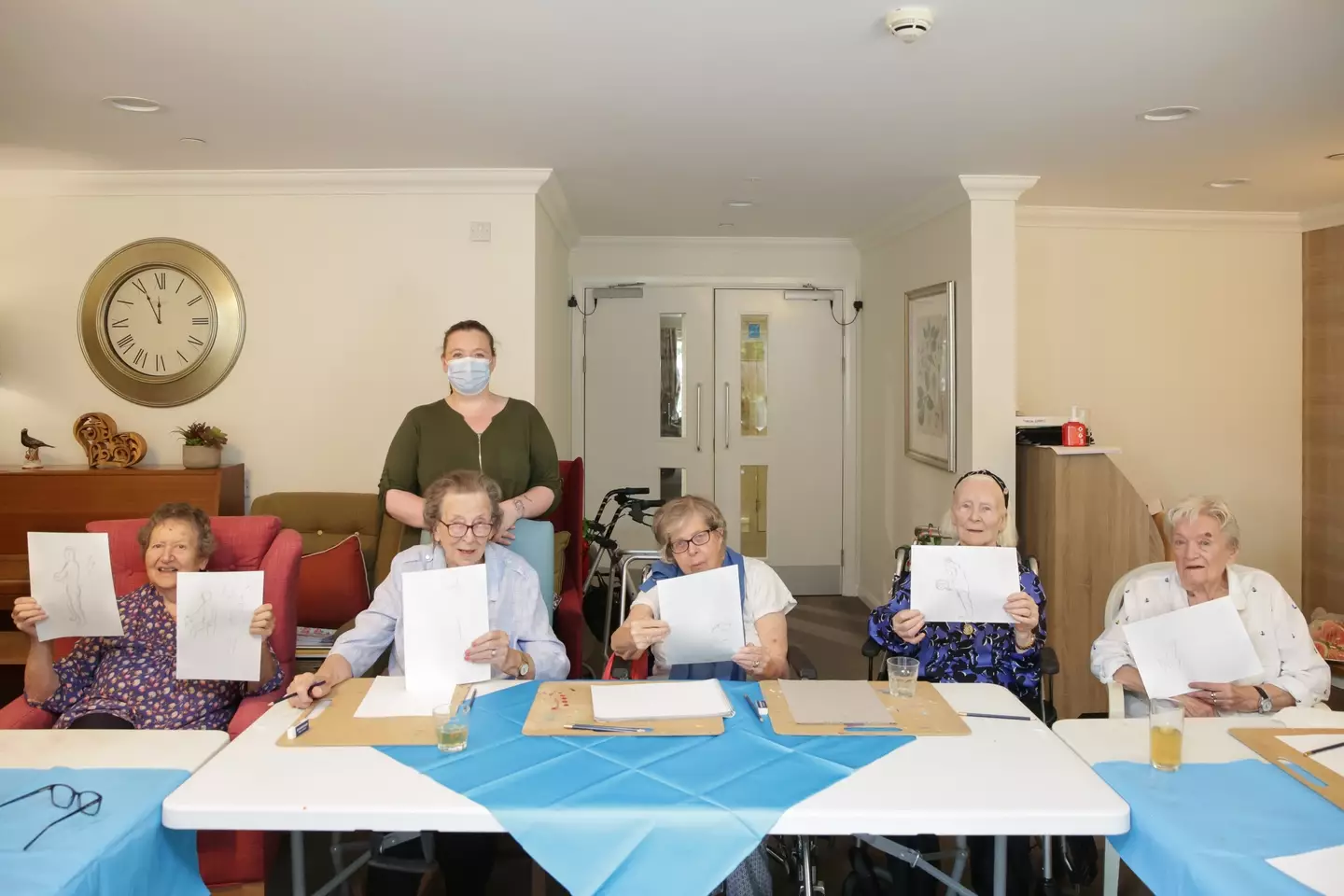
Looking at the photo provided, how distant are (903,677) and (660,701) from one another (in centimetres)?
55

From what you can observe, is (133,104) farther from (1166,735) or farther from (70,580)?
(1166,735)

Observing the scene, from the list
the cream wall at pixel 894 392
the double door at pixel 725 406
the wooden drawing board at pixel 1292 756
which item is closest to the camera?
the wooden drawing board at pixel 1292 756

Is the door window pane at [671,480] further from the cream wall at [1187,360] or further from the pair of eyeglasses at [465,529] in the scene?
the pair of eyeglasses at [465,529]

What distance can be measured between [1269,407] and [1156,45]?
3.68 m

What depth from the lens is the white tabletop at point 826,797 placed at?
4.91 ft

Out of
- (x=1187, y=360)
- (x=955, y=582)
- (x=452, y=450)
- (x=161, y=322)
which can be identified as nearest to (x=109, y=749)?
(x=452, y=450)

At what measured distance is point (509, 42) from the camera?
8.93ft

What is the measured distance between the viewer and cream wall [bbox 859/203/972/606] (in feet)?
15.0

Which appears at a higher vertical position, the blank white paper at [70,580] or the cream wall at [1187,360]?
the cream wall at [1187,360]

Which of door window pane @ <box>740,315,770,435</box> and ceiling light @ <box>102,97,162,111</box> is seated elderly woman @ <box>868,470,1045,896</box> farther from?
door window pane @ <box>740,315,770,435</box>

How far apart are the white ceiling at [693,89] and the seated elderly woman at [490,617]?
4.46 feet

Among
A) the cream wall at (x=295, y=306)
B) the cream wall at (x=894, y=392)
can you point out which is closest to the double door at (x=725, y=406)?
the cream wall at (x=894, y=392)

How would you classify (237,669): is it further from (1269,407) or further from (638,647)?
(1269,407)

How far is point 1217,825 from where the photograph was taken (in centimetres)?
145
